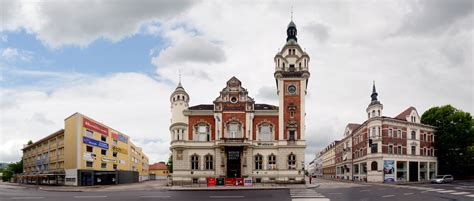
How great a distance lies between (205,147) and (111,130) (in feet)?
80.8

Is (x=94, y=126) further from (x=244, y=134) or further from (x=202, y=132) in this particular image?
(x=244, y=134)

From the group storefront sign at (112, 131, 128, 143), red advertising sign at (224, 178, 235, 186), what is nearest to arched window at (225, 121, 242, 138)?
red advertising sign at (224, 178, 235, 186)

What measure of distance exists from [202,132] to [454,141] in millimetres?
47243

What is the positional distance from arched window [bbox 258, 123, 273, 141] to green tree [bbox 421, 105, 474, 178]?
36.3 metres

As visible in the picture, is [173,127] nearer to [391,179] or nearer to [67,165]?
[67,165]

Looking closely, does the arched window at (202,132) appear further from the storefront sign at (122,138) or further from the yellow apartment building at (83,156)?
the storefront sign at (122,138)

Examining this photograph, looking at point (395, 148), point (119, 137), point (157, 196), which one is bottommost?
point (157, 196)

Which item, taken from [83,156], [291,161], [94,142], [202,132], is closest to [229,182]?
[202,132]

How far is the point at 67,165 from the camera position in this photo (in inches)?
2424

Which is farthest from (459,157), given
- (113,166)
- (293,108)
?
(113,166)

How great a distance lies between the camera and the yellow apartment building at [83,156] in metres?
60.0

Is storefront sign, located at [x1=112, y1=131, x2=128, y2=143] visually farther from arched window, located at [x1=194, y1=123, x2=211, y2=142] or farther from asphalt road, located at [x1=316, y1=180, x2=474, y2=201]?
asphalt road, located at [x1=316, y1=180, x2=474, y2=201]

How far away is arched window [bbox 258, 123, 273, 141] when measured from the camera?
188ft

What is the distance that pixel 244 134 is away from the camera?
186ft
